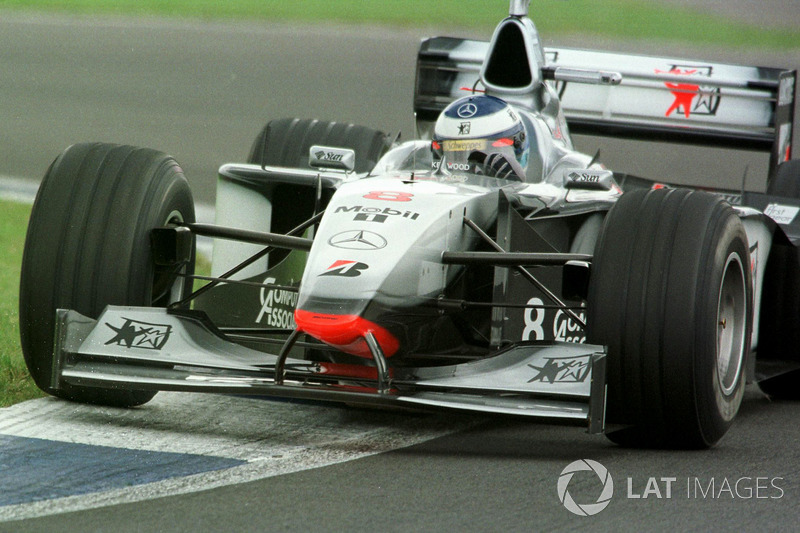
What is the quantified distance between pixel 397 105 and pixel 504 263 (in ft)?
42.6

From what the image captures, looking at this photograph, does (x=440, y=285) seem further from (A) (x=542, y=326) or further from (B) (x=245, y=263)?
(B) (x=245, y=263)

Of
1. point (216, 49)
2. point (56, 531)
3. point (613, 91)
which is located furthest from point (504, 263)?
point (216, 49)

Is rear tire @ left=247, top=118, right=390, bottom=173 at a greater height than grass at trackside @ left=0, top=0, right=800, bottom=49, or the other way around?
grass at trackside @ left=0, top=0, right=800, bottom=49

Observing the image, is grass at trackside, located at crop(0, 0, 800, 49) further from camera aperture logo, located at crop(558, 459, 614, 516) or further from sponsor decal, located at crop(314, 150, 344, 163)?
camera aperture logo, located at crop(558, 459, 614, 516)

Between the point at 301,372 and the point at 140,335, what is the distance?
0.74 meters

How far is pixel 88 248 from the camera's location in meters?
4.96

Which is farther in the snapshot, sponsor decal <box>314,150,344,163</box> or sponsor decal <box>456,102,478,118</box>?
sponsor decal <box>314,150,344,163</box>

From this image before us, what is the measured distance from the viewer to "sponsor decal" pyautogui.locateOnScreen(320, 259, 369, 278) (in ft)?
14.6

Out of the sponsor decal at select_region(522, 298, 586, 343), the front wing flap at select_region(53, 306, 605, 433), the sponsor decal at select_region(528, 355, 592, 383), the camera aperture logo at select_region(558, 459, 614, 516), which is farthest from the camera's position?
the sponsor decal at select_region(522, 298, 586, 343)

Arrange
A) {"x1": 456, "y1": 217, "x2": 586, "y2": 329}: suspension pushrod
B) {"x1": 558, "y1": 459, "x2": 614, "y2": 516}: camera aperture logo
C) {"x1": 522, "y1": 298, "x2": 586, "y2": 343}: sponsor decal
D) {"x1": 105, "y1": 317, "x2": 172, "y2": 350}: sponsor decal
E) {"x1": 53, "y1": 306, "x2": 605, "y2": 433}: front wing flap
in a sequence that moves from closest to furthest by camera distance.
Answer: {"x1": 558, "y1": 459, "x2": 614, "y2": 516}: camera aperture logo
{"x1": 53, "y1": 306, "x2": 605, "y2": 433}: front wing flap
{"x1": 105, "y1": 317, "x2": 172, "y2": 350}: sponsor decal
{"x1": 456, "y1": 217, "x2": 586, "y2": 329}: suspension pushrod
{"x1": 522, "y1": 298, "x2": 586, "y2": 343}: sponsor decal

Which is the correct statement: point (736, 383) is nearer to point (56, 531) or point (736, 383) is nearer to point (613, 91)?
point (56, 531)

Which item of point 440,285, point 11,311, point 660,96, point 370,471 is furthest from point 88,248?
point 660,96

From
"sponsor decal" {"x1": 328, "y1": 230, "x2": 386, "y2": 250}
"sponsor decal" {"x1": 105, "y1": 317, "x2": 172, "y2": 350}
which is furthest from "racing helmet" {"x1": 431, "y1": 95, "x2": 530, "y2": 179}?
"sponsor decal" {"x1": 105, "y1": 317, "x2": 172, "y2": 350}

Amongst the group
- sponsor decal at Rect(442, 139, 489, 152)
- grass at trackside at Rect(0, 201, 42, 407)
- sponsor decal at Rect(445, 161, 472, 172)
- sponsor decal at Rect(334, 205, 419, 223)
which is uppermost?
sponsor decal at Rect(442, 139, 489, 152)
